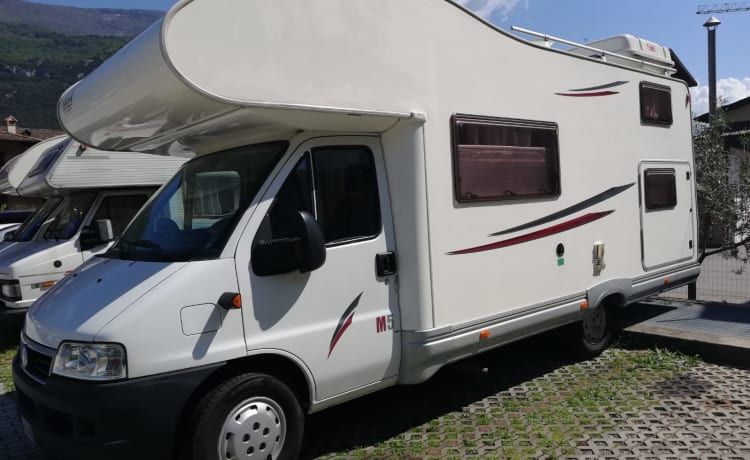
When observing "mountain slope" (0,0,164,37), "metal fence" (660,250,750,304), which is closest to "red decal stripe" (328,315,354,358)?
"metal fence" (660,250,750,304)

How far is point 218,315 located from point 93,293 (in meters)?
0.76

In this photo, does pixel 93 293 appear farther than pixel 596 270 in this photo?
No

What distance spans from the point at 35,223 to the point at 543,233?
661cm

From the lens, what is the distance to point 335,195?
388 cm

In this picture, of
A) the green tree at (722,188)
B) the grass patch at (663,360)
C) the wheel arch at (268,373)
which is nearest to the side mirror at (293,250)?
the wheel arch at (268,373)

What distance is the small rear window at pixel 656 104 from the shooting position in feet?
20.7

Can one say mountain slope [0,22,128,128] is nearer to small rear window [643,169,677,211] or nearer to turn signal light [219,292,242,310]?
small rear window [643,169,677,211]

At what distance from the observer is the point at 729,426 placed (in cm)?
427

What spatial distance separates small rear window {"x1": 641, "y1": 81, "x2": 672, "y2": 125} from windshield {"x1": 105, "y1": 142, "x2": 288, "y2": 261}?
14.4 feet

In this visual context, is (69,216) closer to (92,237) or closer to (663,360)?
(92,237)

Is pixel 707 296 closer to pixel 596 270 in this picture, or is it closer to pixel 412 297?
pixel 596 270

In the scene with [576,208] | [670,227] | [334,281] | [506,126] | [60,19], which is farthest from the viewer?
[60,19]

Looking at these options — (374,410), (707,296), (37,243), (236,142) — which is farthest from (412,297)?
(707,296)

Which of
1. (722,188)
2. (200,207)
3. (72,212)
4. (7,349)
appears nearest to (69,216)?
(72,212)
